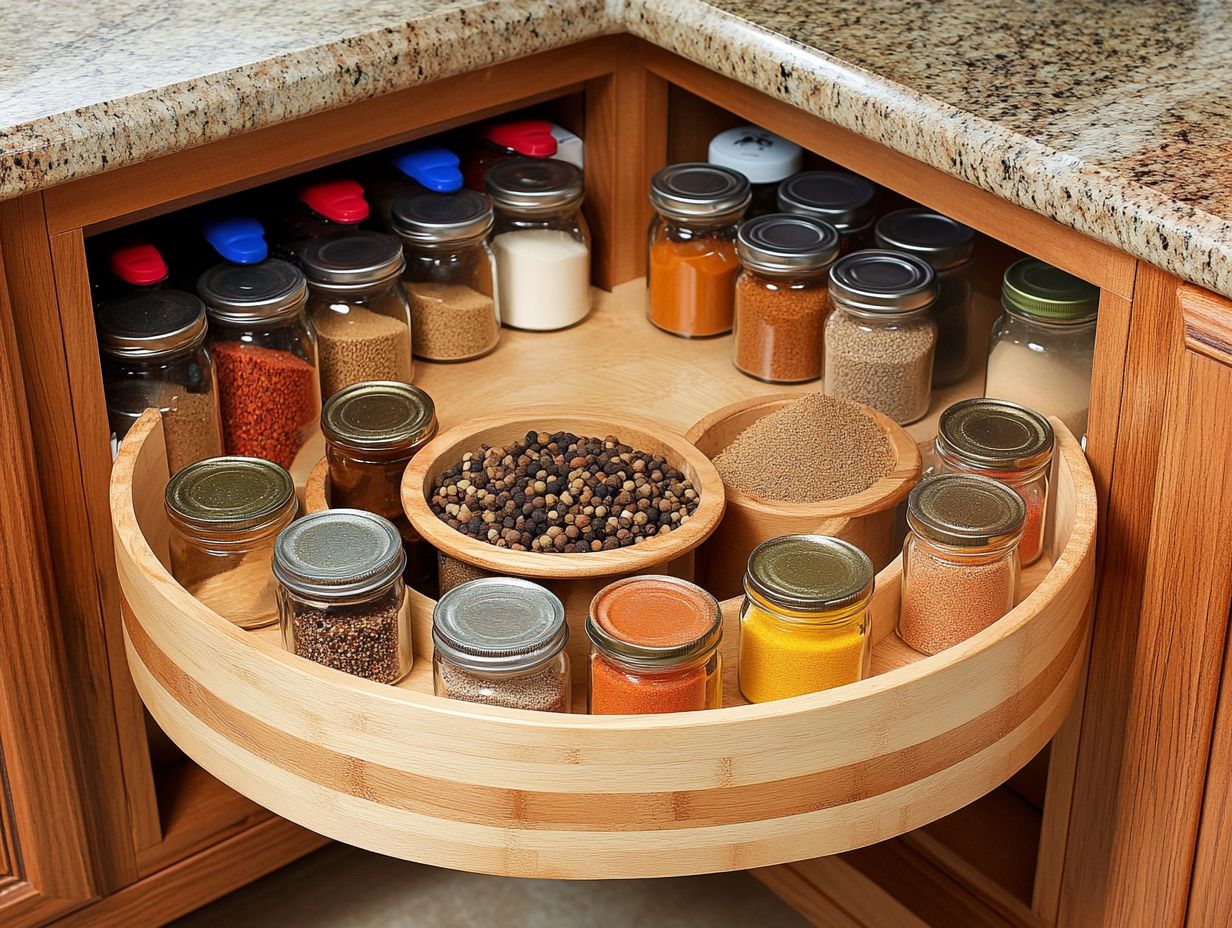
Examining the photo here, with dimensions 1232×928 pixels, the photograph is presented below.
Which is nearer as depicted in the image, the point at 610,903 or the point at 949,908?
the point at 949,908

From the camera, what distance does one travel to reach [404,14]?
4.23 ft

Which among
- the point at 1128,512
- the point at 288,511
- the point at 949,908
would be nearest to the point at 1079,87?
the point at 1128,512

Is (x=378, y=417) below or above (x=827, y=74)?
below

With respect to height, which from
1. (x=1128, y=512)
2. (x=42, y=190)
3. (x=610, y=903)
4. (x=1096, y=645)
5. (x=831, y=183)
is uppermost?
(x=42, y=190)

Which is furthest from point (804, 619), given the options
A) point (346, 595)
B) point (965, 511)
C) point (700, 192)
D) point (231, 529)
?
point (700, 192)

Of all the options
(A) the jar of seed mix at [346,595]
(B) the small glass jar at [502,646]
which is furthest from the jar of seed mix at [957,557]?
(A) the jar of seed mix at [346,595]

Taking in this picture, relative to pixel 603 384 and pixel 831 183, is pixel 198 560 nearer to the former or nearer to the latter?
pixel 603 384

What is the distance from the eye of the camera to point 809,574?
108 cm

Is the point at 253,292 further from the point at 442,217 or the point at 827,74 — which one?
the point at 827,74

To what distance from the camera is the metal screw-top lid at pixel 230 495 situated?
1.15 m

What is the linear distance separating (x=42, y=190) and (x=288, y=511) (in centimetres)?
30

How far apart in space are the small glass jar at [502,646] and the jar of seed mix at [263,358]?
36 centimetres

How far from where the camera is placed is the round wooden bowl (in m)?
1.22

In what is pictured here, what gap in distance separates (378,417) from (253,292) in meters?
0.17
